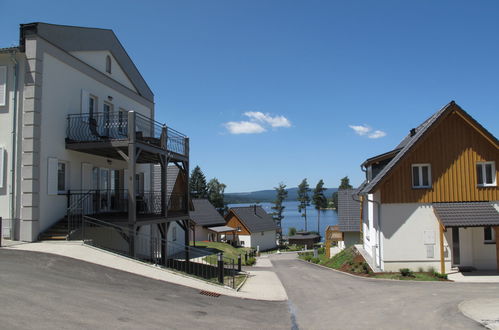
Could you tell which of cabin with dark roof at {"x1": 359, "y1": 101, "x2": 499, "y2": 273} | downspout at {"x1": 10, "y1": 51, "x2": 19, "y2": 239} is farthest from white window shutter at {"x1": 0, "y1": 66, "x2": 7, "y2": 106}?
cabin with dark roof at {"x1": 359, "y1": 101, "x2": 499, "y2": 273}

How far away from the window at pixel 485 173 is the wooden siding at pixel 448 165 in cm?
28

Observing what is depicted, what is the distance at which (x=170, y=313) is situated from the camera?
9438mm

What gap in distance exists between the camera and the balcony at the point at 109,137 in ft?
52.9

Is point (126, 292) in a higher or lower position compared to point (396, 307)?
higher

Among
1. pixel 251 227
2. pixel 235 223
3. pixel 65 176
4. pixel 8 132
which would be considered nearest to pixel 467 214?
pixel 65 176

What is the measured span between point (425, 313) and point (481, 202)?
9.48 meters

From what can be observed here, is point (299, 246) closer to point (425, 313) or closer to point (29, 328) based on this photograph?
point (425, 313)

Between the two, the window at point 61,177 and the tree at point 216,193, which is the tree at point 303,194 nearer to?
the tree at point 216,193

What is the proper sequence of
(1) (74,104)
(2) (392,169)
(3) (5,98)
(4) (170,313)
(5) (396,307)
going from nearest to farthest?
(4) (170,313)
(5) (396,307)
(3) (5,98)
(1) (74,104)
(2) (392,169)

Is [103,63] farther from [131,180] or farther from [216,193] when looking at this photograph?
[216,193]

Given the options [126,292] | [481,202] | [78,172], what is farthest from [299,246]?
[126,292]

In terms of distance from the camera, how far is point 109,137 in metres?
18.6

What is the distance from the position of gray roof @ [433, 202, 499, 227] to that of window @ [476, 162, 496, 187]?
1.09 m

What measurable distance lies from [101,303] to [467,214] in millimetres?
15744
